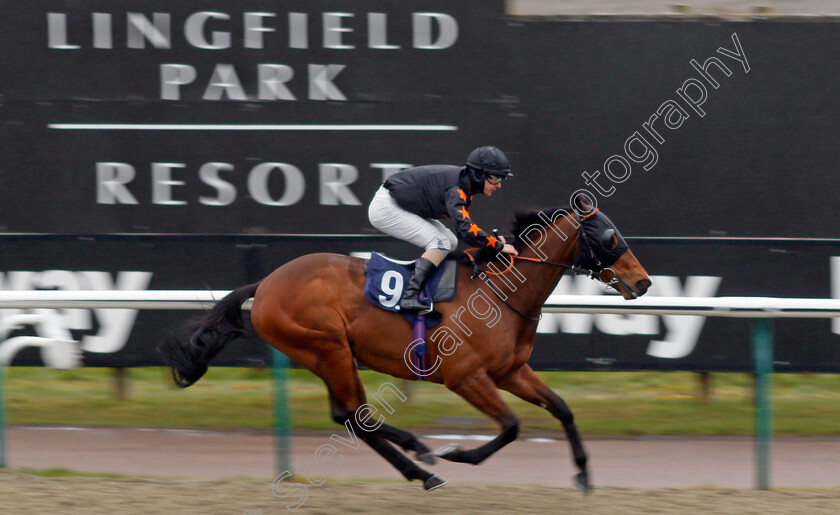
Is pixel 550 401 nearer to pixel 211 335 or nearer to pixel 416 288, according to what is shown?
pixel 416 288

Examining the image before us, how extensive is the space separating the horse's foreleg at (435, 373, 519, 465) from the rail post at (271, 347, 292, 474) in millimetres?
868

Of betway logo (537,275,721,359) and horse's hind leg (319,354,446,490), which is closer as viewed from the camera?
horse's hind leg (319,354,446,490)

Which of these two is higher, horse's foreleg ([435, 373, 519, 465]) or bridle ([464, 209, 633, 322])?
bridle ([464, 209, 633, 322])

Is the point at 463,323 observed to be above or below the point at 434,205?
below

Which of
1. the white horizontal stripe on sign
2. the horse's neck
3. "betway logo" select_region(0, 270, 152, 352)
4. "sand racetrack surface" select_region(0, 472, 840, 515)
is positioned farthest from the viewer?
the white horizontal stripe on sign

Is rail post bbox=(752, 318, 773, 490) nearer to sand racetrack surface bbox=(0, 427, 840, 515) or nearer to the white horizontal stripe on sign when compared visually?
sand racetrack surface bbox=(0, 427, 840, 515)

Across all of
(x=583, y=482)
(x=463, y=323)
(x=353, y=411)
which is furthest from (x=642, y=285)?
(x=353, y=411)

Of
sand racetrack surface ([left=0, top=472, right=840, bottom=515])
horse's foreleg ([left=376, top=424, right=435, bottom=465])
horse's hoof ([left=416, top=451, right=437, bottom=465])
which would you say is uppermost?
horse's foreleg ([left=376, top=424, right=435, bottom=465])

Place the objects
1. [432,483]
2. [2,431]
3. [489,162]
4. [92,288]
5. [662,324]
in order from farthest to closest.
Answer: [92,288], [662,324], [2,431], [489,162], [432,483]

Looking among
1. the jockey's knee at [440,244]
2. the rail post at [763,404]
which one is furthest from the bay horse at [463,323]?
the rail post at [763,404]

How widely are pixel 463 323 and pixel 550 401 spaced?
0.57 meters

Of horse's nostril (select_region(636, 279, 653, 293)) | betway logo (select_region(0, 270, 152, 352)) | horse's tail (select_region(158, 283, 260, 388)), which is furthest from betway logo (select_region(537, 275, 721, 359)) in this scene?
betway logo (select_region(0, 270, 152, 352))

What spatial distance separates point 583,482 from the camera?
4625 millimetres

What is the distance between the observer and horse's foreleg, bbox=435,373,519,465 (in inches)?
→ 180
